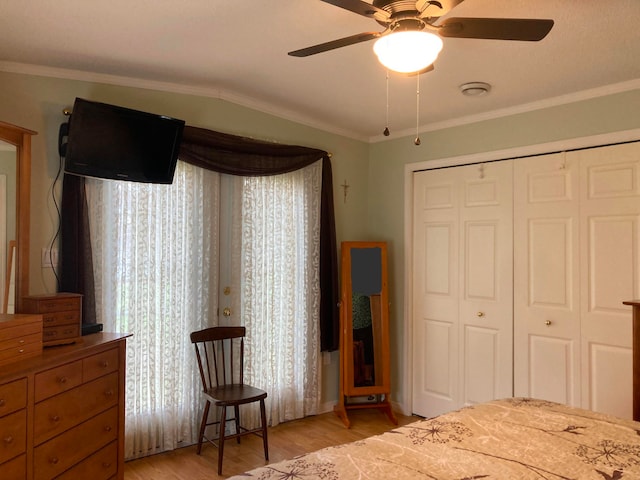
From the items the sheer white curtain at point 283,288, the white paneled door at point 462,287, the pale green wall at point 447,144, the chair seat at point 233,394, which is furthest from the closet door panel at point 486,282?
the chair seat at point 233,394

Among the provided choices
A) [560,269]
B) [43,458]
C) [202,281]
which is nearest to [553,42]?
[560,269]

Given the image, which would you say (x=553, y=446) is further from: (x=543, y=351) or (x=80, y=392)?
(x=80, y=392)

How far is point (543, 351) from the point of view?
3.41 meters

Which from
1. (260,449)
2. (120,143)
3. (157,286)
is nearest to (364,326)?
(260,449)

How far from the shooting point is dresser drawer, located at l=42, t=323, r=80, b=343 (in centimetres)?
232

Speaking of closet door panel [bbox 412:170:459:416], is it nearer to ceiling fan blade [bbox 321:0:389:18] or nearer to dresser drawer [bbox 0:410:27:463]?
ceiling fan blade [bbox 321:0:389:18]

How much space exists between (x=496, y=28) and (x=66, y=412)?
7.95 feet

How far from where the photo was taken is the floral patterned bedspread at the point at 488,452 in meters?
1.53

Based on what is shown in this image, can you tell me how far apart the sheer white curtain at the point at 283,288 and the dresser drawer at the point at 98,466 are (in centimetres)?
115

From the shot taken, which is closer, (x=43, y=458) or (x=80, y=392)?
(x=43, y=458)

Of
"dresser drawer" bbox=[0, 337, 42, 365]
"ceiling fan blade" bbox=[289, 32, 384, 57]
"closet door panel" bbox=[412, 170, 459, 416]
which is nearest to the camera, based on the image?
"ceiling fan blade" bbox=[289, 32, 384, 57]

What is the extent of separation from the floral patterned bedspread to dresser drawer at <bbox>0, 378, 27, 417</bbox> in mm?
1058

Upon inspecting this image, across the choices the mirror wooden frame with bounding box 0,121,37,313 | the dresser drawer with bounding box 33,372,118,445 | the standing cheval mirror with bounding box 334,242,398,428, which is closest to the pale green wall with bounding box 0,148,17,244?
the mirror wooden frame with bounding box 0,121,37,313

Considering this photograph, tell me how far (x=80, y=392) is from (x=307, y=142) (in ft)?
8.33
